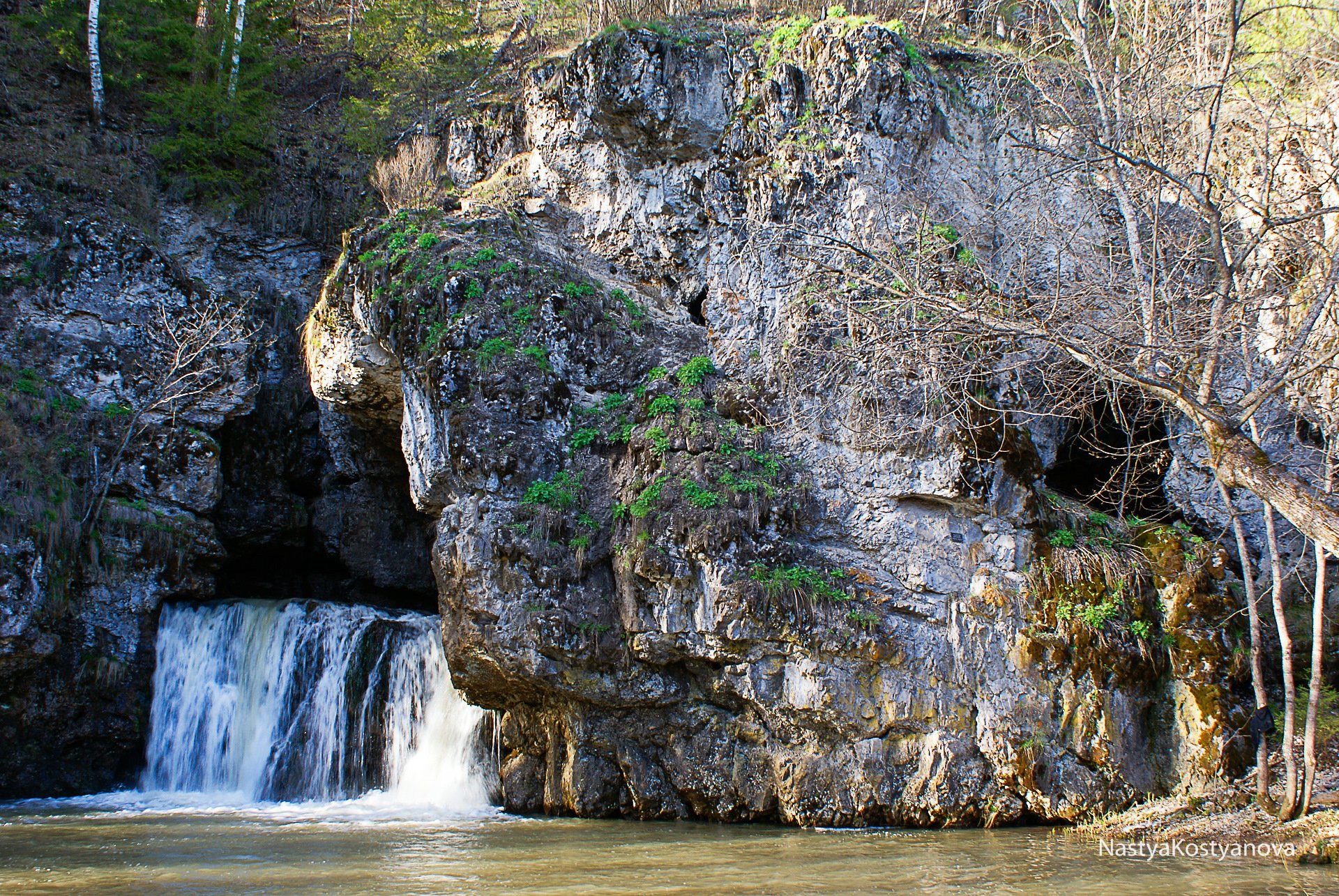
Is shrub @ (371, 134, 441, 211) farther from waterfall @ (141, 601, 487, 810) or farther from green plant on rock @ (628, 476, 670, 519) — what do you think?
green plant on rock @ (628, 476, 670, 519)

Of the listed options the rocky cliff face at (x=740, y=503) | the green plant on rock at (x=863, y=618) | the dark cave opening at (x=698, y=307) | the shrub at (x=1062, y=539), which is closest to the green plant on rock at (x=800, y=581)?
the rocky cliff face at (x=740, y=503)

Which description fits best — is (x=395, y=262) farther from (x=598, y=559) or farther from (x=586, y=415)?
(x=598, y=559)

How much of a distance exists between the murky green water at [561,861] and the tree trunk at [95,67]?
13.6 m

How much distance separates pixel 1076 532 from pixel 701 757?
471 centimetres

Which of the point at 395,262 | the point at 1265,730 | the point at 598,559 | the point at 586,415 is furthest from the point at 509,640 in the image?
the point at 1265,730

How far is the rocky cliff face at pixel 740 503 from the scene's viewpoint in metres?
9.25

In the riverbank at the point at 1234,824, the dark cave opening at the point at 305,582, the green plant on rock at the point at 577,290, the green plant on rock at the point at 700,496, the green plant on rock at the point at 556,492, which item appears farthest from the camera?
the dark cave opening at the point at 305,582

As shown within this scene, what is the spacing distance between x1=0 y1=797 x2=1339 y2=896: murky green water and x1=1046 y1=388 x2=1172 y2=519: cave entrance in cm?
519

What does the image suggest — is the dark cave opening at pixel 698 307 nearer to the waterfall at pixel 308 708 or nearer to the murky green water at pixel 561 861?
the waterfall at pixel 308 708

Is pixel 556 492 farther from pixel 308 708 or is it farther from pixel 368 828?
pixel 308 708

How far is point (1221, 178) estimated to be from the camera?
367 inches

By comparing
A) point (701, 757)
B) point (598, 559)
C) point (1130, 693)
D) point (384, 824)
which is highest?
point (598, 559)

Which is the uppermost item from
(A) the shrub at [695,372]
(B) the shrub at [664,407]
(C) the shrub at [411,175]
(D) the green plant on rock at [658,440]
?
(C) the shrub at [411,175]

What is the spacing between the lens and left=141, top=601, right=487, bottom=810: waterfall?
1150cm
